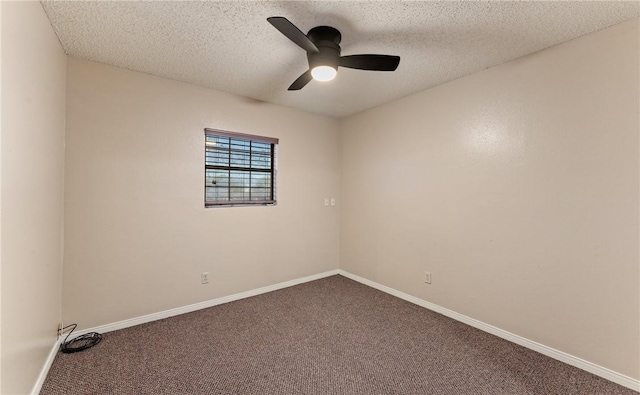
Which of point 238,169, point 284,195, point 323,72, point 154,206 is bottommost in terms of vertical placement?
point 154,206

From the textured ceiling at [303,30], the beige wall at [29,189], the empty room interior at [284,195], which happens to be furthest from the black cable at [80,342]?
the textured ceiling at [303,30]

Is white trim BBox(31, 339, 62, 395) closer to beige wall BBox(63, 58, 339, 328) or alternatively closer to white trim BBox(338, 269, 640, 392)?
beige wall BBox(63, 58, 339, 328)

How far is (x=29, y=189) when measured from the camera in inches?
64.0

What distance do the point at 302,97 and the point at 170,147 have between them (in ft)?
5.34

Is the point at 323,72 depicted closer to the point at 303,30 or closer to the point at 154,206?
the point at 303,30

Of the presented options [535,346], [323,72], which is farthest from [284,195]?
[535,346]

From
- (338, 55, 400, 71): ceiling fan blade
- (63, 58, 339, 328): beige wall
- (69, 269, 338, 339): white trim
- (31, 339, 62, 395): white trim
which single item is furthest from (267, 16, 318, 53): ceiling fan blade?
(69, 269, 338, 339): white trim

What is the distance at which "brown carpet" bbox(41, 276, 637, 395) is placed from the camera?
1858mm

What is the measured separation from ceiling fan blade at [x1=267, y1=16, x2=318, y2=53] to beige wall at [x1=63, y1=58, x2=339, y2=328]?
174 cm

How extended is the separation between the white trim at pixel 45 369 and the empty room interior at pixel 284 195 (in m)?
0.06

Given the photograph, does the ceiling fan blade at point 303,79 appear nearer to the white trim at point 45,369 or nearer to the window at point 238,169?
the window at point 238,169

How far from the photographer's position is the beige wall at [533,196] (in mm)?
1931

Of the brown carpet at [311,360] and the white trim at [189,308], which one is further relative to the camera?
the white trim at [189,308]

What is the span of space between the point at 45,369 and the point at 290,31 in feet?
9.41
